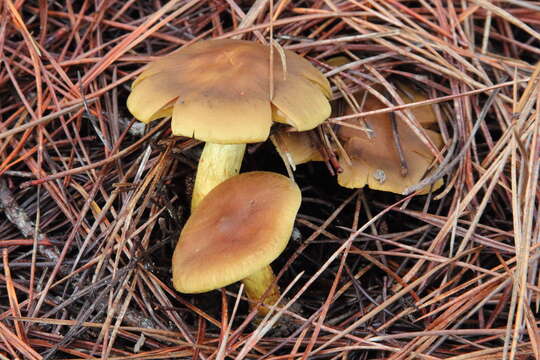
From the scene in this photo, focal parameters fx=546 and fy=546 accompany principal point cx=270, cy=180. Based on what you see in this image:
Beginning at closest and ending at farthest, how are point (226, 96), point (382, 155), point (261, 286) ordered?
point (226, 96) → point (261, 286) → point (382, 155)

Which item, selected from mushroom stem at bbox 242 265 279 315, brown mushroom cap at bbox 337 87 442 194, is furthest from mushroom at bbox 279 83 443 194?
mushroom stem at bbox 242 265 279 315

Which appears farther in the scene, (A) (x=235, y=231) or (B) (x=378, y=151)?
(B) (x=378, y=151)

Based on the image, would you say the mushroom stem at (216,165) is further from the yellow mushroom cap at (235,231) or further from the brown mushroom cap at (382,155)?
the brown mushroom cap at (382,155)

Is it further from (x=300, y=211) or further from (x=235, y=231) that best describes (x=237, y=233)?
(x=300, y=211)

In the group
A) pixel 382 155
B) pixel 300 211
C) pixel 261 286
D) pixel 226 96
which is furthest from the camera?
pixel 300 211

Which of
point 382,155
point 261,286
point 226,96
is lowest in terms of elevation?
point 261,286

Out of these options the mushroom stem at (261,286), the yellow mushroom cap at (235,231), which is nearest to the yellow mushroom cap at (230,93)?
the yellow mushroom cap at (235,231)

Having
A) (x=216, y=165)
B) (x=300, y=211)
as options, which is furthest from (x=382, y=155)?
(x=216, y=165)

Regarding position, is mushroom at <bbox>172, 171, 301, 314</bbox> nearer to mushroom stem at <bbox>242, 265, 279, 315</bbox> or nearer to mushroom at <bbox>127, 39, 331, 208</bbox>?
mushroom stem at <bbox>242, 265, 279, 315</bbox>
